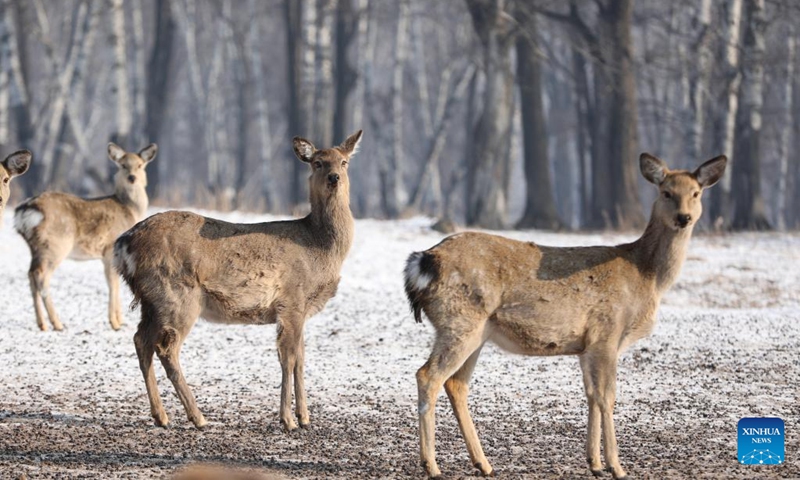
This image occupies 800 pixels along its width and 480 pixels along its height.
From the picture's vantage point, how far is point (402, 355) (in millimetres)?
10773

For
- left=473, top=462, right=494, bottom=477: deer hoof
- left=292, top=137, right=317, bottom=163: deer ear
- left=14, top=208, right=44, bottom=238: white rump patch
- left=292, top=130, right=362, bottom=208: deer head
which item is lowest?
left=473, top=462, right=494, bottom=477: deer hoof

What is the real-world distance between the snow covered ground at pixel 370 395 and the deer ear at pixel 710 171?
1817 mm

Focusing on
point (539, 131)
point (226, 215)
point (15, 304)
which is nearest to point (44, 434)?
point (15, 304)

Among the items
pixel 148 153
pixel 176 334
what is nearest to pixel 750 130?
pixel 148 153

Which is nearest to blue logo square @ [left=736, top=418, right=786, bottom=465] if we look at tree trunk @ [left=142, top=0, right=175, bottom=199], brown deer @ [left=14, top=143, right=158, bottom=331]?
brown deer @ [left=14, top=143, right=158, bottom=331]

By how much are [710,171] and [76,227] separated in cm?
707

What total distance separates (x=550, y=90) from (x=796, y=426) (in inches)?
1649

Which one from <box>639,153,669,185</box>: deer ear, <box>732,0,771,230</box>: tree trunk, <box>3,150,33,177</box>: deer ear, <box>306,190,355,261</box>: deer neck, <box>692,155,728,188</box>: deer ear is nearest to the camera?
<box>692,155,728,188</box>: deer ear

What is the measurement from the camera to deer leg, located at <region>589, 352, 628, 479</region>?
6992 mm

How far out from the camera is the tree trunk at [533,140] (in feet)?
80.9

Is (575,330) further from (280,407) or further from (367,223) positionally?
(367,223)

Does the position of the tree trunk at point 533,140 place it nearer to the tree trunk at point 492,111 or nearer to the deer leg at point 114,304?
the tree trunk at point 492,111

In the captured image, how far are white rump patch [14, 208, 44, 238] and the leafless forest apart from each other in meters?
8.60

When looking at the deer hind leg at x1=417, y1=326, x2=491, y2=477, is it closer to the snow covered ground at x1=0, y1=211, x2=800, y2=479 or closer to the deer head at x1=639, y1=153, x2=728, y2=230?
the snow covered ground at x1=0, y1=211, x2=800, y2=479
